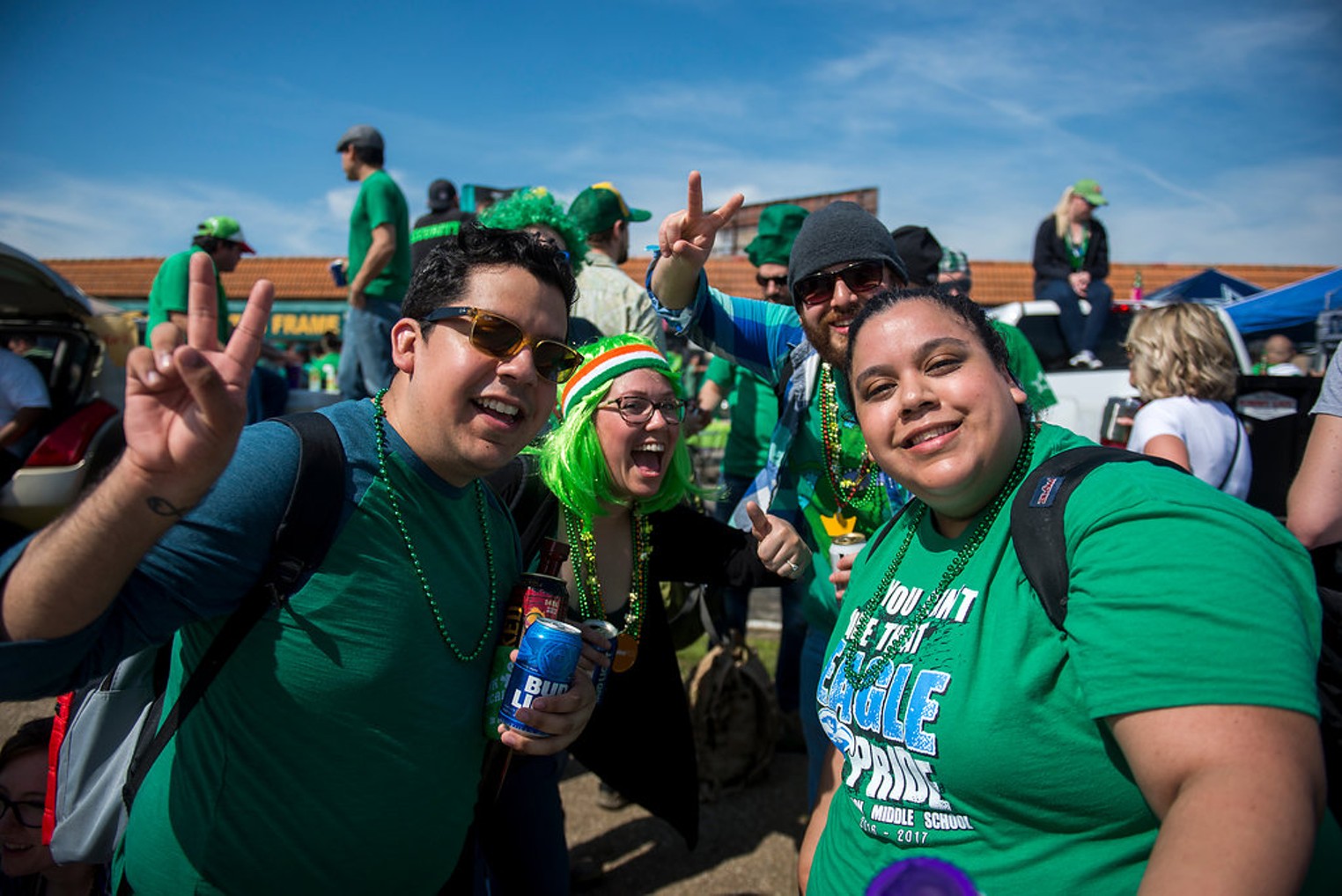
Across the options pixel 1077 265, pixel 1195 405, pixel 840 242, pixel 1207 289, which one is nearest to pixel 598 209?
pixel 840 242

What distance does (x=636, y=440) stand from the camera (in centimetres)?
260

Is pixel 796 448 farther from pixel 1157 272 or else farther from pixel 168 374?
pixel 1157 272

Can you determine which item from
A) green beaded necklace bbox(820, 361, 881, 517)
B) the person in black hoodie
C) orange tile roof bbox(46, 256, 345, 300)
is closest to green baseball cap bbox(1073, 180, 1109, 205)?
the person in black hoodie

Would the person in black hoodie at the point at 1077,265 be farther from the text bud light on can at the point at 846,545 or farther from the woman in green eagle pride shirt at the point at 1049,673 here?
the woman in green eagle pride shirt at the point at 1049,673

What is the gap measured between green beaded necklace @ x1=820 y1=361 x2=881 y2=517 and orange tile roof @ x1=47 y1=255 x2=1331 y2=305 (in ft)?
49.4

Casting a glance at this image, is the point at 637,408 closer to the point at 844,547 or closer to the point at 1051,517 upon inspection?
the point at 844,547

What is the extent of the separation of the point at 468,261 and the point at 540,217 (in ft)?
5.80

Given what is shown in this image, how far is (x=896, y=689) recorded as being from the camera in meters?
1.49

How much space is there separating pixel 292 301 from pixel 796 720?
70.4 feet

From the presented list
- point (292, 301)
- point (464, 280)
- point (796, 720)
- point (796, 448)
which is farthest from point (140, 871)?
point (292, 301)

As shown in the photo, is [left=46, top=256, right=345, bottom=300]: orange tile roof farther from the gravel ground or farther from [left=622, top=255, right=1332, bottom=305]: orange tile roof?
the gravel ground

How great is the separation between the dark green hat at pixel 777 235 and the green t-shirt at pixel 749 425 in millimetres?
657

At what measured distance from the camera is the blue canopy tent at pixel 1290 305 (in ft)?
33.6

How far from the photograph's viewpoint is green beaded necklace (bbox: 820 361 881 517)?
2816mm
